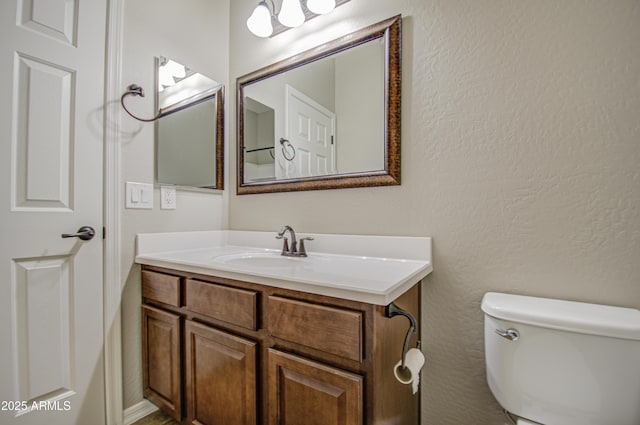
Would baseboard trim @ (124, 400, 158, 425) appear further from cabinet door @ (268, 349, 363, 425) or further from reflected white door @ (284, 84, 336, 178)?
reflected white door @ (284, 84, 336, 178)

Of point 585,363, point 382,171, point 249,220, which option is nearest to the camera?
point 585,363

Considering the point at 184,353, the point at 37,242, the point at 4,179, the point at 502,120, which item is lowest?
the point at 184,353

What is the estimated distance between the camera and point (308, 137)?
1.49 m

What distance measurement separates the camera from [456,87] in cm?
112

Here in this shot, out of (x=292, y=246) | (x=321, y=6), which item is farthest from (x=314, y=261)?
(x=321, y=6)

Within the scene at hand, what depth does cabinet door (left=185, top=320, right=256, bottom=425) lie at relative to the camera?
3.14 ft

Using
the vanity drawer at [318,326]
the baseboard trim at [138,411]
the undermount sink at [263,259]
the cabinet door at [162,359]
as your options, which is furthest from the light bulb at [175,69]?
the baseboard trim at [138,411]

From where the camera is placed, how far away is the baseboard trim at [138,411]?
1331 millimetres

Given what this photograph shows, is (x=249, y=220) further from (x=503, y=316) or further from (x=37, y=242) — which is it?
(x=503, y=316)

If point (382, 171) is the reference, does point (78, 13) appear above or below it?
above

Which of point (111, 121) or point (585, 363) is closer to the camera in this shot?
point (585, 363)

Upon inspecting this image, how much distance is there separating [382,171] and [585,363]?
0.91m

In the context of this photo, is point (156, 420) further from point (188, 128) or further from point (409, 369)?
point (188, 128)

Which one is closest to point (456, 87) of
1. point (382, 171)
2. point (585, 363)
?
point (382, 171)
